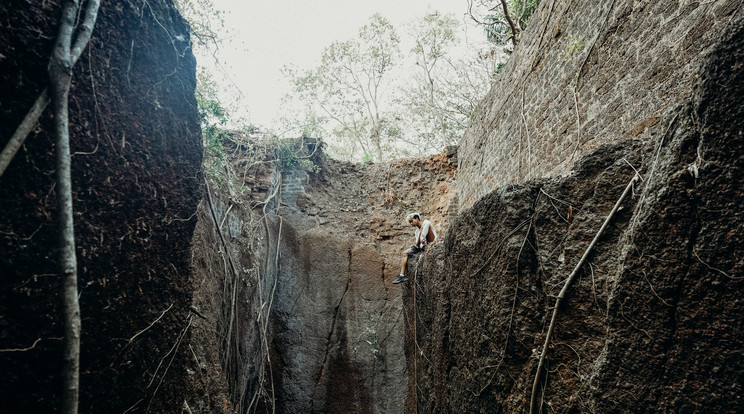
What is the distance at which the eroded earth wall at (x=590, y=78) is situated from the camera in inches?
115

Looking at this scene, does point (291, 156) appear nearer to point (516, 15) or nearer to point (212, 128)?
point (212, 128)

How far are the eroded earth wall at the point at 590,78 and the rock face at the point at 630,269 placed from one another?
31mm

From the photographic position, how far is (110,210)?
1807 millimetres

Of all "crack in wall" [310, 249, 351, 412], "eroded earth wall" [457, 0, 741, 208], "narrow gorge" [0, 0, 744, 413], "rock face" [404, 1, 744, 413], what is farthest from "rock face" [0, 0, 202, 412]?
"crack in wall" [310, 249, 351, 412]

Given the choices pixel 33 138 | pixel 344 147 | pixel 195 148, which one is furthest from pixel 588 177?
pixel 344 147

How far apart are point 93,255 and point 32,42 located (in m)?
0.86

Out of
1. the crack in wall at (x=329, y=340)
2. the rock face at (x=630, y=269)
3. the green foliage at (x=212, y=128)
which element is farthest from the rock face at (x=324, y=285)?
the rock face at (x=630, y=269)

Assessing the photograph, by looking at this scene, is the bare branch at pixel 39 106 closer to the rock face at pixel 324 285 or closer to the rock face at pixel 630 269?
the rock face at pixel 630 269

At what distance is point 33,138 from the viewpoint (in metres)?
1.43

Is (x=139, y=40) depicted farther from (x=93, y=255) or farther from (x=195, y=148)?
(x=93, y=255)

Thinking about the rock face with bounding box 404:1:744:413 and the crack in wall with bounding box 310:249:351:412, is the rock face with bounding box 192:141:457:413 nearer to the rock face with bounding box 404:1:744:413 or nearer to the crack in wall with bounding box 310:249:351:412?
the crack in wall with bounding box 310:249:351:412

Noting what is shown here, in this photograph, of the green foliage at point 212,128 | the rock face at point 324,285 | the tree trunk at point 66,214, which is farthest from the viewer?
the rock face at point 324,285

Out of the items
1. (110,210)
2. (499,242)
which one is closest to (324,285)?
(499,242)

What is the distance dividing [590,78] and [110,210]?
4.44 metres
